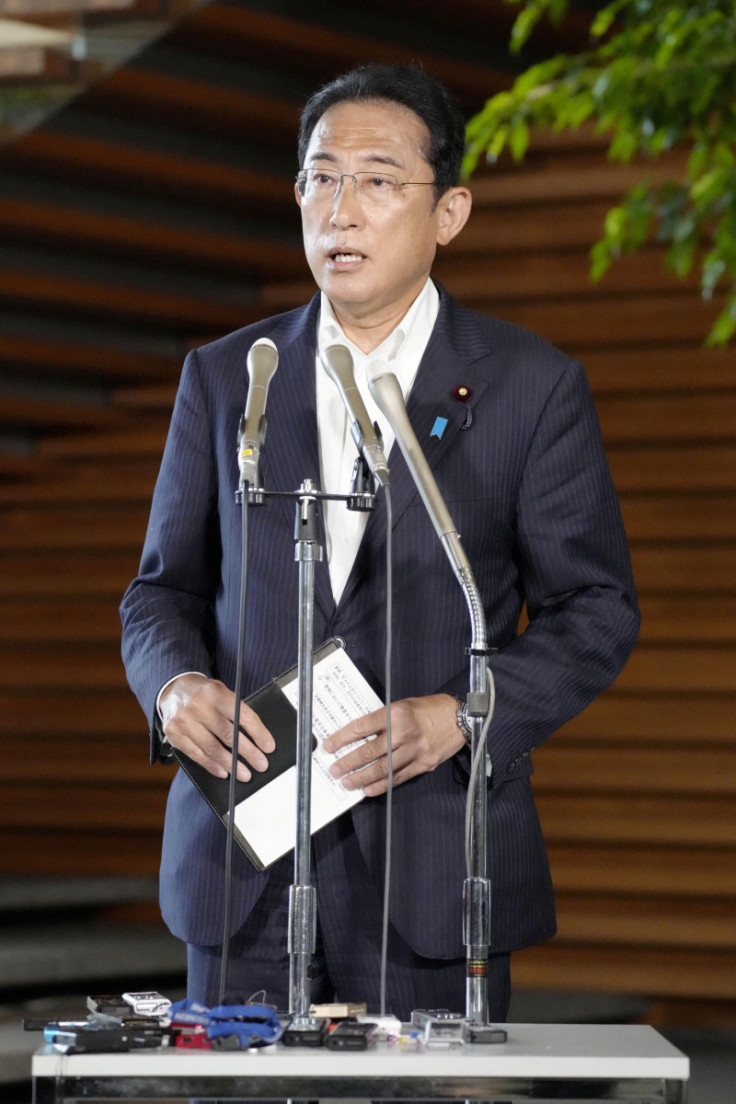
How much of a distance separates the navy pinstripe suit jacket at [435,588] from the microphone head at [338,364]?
34cm

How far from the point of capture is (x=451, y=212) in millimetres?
2080

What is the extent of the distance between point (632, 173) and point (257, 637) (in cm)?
366

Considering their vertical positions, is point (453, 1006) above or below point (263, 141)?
below

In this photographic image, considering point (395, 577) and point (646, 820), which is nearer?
point (395, 577)

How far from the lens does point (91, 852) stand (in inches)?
223

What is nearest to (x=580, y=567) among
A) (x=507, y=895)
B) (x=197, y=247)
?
(x=507, y=895)

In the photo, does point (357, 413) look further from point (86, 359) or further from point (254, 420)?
point (86, 359)

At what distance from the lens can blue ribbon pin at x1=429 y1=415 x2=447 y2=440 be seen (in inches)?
76.6

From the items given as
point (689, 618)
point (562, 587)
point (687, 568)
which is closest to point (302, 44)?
point (687, 568)

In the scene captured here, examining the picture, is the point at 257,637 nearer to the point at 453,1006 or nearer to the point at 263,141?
the point at 453,1006

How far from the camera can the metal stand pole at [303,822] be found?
4.87 feet

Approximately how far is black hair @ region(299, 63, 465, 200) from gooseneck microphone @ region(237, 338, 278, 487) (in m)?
0.53

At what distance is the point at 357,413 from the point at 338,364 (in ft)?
0.25

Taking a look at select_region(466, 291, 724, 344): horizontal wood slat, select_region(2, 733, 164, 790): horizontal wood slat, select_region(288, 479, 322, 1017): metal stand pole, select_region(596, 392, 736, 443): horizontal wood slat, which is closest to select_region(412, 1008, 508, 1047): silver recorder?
select_region(288, 479, 322, 1017): metal stand pole
